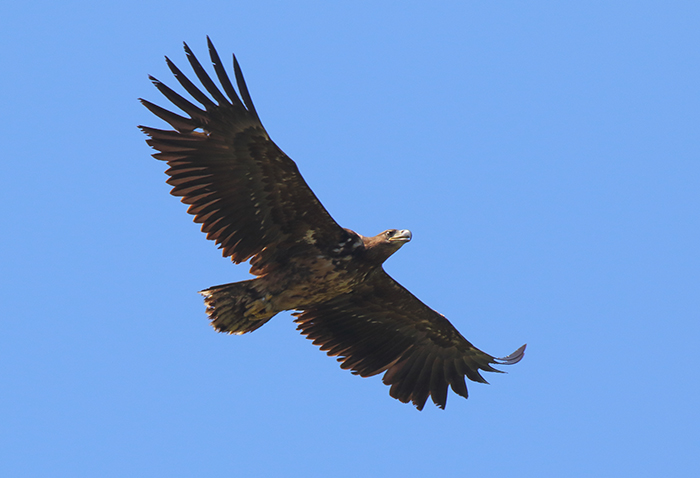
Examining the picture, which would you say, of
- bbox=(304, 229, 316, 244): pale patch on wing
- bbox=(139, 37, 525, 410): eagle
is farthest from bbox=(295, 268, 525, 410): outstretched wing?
bbox=(304, 229, 316, 244): pale patch on wing

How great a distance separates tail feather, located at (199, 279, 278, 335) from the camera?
11359 mm

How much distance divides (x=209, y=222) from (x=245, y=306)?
1205 millimetres

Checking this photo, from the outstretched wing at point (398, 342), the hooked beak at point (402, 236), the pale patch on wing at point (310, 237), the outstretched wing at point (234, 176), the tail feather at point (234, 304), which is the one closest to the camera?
the outstretched wing at point (234, 176)

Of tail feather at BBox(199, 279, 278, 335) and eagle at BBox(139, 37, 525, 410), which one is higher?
eagle at BBox(139, 37, 525, 410)

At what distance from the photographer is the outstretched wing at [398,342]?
1299cm

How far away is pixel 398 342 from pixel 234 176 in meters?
4.02

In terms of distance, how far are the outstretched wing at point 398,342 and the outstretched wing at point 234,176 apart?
1.76 m

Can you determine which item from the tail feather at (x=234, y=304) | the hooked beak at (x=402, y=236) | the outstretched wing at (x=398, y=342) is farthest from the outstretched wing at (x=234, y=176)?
the outstretched wing at (x=398, y=342)

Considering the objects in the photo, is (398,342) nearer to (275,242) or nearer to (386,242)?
(386,242)

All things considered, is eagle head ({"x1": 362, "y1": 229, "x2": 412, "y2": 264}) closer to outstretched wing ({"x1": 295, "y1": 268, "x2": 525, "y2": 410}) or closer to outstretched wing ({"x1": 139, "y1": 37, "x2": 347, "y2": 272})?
outstretched wing ({"x1": 139, "y1": 37, "x2": 347, "y2": 272})

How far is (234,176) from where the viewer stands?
1106 cm

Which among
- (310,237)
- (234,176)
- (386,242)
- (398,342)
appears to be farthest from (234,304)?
(398,342)

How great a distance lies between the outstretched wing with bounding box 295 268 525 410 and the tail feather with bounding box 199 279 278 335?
1573mm

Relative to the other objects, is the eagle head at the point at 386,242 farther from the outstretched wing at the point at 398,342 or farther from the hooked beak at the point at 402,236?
the outstretched wing at the point at 398,342
